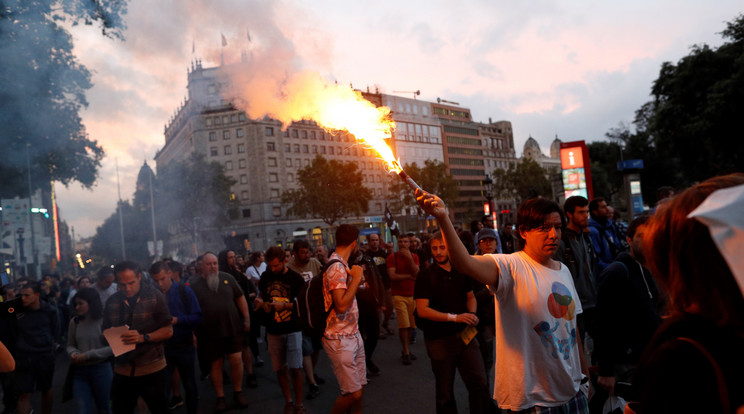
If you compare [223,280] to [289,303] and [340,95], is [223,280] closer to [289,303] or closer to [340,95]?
[289,303]

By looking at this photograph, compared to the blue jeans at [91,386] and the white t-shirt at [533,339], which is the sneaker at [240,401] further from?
the white t-shirt at [533,339]

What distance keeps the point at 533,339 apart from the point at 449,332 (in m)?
1.89

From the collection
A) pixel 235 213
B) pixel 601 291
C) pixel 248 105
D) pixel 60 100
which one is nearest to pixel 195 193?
pixel 235 213

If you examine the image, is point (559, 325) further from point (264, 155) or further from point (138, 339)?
point (264, 155)

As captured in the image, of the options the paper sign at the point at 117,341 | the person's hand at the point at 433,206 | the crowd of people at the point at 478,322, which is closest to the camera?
the crowd of people at the point at 478,322

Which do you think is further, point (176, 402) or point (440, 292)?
point (176, 402)

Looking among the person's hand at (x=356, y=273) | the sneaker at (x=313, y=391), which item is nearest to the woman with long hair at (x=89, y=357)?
the sneaker at (x=313, y=391)

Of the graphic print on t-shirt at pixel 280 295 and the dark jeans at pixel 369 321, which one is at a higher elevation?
the graphic print on t-shirt at pixel 280 295

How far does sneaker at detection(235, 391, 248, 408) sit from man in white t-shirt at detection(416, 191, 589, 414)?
15.5 ft

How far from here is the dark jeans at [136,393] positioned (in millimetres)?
4875

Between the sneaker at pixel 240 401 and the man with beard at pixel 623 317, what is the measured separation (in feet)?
15.5

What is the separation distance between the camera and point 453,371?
15.3 ft

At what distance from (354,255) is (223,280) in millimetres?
1946

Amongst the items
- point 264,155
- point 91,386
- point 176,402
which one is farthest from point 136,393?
point 264,155
